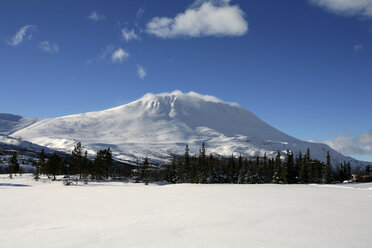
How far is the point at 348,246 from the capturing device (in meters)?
8.56

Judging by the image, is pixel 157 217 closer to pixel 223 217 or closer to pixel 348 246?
Result: pixel 223 217

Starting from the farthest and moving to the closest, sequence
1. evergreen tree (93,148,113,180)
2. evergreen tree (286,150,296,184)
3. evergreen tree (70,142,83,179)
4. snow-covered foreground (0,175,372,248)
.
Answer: evergreen tree (286,150,296,184), evergreen tree (93,148,113,180), evergreen tree (70,142,83,179), snow-covered foreground (0,175,372,248)

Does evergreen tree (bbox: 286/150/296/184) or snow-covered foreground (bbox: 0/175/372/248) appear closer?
snow-covered foreground (bbox: 0/175/372/248)

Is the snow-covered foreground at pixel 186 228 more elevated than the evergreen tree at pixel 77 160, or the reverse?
the evergreen tree at pixel 77 160

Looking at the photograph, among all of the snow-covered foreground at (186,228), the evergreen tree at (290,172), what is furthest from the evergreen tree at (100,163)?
the snow-covered foreground at (186,228)

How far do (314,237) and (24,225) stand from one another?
1132cm

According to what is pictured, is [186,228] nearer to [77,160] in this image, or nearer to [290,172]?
[77,160]

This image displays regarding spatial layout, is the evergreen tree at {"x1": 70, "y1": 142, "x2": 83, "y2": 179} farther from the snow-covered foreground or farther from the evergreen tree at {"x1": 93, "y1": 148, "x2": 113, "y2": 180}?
the snow-covered foreground

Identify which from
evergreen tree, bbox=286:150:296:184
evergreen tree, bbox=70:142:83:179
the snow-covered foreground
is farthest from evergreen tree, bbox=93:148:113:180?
the snow-covered foreground

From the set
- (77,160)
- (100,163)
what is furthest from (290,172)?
(77,160)

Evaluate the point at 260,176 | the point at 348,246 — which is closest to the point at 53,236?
the point at 348,246

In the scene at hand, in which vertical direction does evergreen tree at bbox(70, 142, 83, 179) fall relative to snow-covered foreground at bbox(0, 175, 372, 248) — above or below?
above

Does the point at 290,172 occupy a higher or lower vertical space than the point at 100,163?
lower

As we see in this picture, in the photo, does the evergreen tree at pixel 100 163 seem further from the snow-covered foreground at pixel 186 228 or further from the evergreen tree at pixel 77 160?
the snow-covered foreground at pixel 186 228
